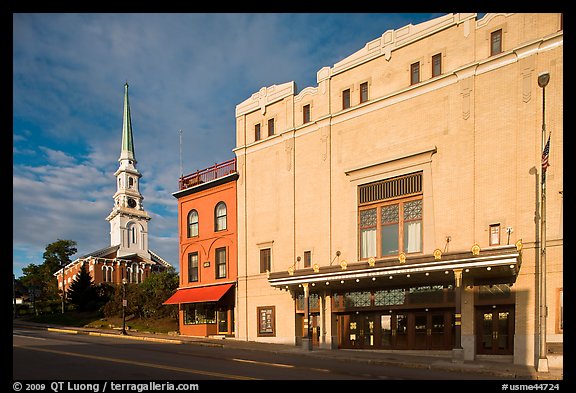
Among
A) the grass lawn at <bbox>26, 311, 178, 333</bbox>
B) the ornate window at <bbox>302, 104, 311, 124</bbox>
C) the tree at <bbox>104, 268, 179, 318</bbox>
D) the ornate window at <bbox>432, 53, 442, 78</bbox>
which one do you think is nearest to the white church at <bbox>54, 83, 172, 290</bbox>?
the grass lawn at <bbox>26, 311, 178, 333</bbox>

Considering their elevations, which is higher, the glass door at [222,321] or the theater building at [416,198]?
the theater building at [416,198]

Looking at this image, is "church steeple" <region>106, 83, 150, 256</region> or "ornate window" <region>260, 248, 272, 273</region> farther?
"church steeple" <region>106, 83, 150, 256</region>

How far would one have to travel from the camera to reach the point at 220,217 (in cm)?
3575

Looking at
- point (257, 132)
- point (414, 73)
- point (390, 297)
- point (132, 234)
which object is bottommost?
point (132, 234)

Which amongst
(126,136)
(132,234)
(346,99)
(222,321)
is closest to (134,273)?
(132,234)

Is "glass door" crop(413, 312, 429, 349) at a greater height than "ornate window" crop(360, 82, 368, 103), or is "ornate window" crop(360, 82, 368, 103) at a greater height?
"ornate window" crop(360, 82, 368, 103)

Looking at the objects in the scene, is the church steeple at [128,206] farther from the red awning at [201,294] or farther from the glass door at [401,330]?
the glass door at [401,330]

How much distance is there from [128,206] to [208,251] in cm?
7130

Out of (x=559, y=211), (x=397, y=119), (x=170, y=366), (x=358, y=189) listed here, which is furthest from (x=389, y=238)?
(x=170, y=366)

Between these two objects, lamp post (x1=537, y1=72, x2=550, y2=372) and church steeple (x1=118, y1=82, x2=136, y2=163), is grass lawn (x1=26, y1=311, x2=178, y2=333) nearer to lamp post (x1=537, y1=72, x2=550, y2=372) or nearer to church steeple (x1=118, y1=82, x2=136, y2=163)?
lamp post (x1=537, y1=72, x2=550, y2=372)

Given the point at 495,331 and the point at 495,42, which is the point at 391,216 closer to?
the point at 495,331

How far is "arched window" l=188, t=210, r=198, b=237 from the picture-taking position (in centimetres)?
3757

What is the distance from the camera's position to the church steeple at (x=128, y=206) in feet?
326

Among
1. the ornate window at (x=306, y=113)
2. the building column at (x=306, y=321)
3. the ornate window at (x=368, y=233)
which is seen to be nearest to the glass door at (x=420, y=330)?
the ornate window at (x=368, y=233)
